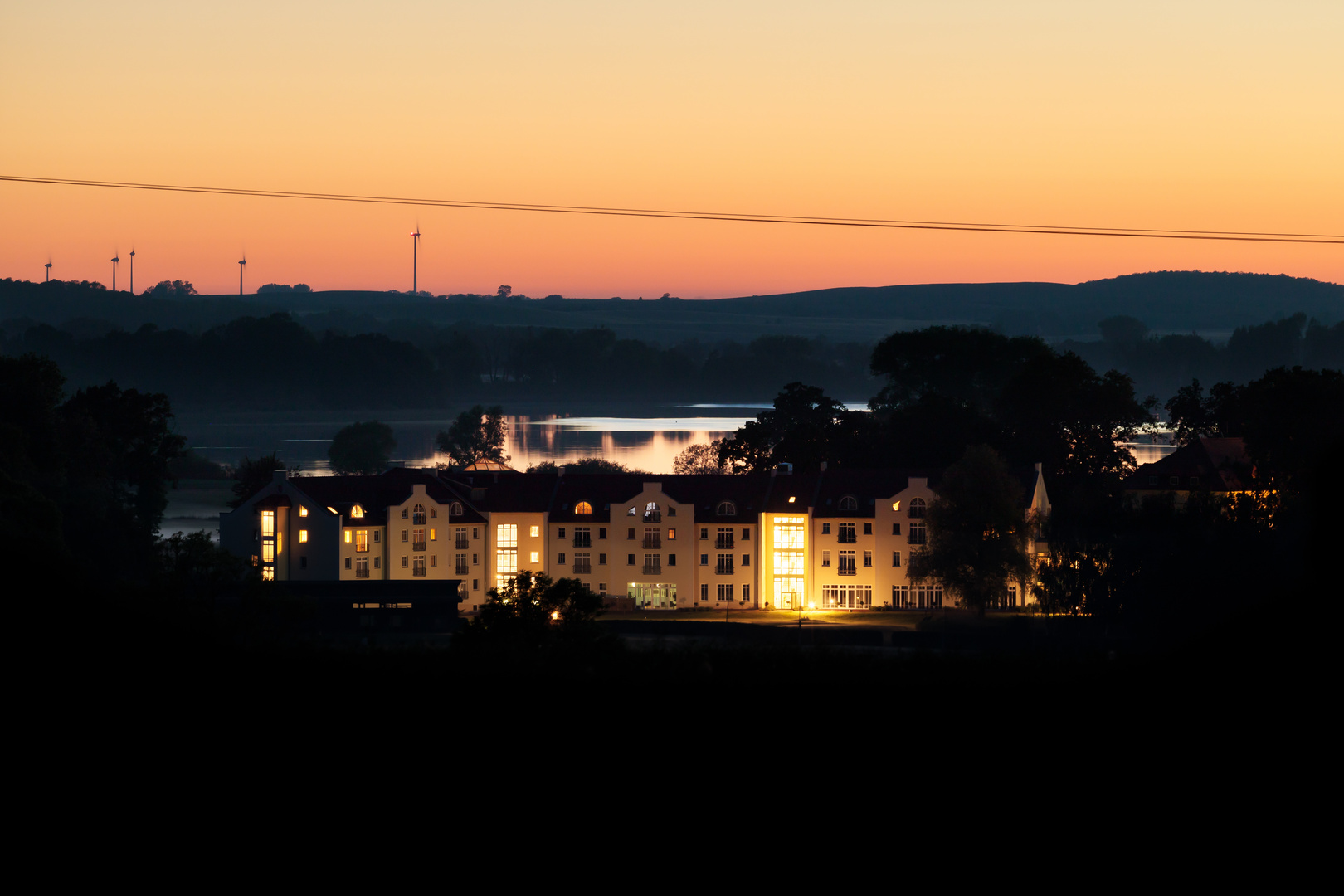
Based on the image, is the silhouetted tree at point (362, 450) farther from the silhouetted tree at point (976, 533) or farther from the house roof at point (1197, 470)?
the silhouetted tree at point (976, 533)

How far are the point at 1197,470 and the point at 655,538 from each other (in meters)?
32.4

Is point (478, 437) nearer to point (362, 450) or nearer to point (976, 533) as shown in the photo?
point (362, 450)

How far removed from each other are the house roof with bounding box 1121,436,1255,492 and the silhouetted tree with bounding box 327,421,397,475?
55169mm

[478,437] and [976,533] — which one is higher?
[478,437]

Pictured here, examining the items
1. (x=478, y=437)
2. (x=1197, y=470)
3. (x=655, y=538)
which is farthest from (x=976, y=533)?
(x=478, y=437)

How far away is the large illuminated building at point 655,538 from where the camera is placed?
68.6 metres

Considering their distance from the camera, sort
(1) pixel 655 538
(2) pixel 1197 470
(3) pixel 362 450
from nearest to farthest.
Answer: (1) pixel 655 538, (2) pixel 1197 470, (3) pixel 362 450

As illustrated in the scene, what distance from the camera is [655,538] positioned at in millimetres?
69312

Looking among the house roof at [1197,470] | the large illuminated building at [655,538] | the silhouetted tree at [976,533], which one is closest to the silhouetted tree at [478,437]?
the large illuminated building at [655,538]

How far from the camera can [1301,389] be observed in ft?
239

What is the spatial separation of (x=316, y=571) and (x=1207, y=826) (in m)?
56.4

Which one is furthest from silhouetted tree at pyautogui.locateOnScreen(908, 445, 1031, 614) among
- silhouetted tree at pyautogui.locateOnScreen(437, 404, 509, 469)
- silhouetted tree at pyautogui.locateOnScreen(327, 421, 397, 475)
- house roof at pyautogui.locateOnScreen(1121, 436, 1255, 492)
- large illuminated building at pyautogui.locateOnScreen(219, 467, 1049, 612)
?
silhouetted tree at pyautogui.locateOnScreen(327, 421, 397, 475)

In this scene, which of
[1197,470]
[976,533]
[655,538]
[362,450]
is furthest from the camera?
[362,450]

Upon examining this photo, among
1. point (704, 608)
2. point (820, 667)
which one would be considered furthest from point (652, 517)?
point (820, 667)
